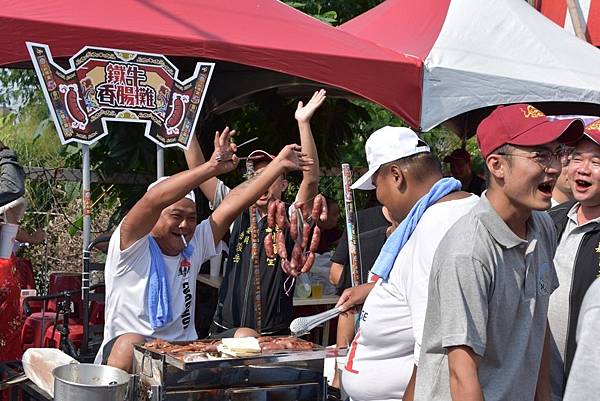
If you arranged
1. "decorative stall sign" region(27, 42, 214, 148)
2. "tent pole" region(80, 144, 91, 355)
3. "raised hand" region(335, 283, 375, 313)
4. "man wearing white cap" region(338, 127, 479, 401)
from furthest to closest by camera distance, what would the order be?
1. "tent pole" region(80, 144, 91, 355)
2. "decorative stall sign" region(27, 42, 214, 148)
3. "raised hand" region(335, 283, 375, 313)
4. "man wearing white cap" region(338, 127, 479, 401)

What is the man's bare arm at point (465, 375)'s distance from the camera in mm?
2318

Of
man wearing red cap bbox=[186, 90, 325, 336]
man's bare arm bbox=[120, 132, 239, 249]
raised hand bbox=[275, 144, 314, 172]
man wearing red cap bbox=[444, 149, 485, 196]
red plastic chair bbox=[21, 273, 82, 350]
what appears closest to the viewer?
man's bare arm bbox=[120, 132, 239, 249]

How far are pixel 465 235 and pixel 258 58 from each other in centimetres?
346

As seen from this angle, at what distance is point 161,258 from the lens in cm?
421

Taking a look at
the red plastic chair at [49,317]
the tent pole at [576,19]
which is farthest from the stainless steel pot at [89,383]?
the tent pole at [576,19]

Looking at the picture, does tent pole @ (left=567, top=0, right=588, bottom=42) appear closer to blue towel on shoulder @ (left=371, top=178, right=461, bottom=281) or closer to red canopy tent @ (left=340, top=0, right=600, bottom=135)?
red canopy tent @ (left=340, top=0, right=600, bottom=135)

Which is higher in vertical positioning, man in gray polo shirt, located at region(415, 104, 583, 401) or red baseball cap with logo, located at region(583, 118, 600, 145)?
red baseball cap with logo, located at region(583, 118, 600, 145)

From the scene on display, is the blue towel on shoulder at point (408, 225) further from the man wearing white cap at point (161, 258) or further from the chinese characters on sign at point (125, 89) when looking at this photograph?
the chinese characters on sign at point (125, 89)

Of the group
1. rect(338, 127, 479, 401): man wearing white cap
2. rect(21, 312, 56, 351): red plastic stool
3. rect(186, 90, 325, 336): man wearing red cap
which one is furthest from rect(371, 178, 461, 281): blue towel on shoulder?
rect(21, 312, 56, 351): red plastic stool

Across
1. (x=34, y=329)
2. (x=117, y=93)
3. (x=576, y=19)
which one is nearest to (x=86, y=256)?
(x=117, y=93)

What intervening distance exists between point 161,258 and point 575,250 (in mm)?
1969

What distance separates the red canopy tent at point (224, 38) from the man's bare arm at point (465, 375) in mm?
3439

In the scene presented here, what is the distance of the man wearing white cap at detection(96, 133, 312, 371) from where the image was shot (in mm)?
3848

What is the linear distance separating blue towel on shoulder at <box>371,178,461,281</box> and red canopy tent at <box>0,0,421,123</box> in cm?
259
